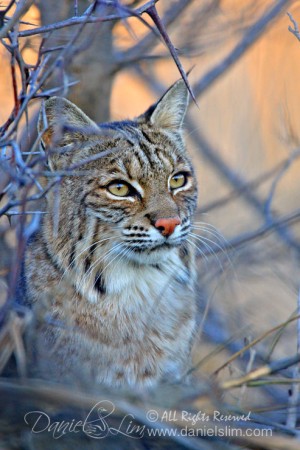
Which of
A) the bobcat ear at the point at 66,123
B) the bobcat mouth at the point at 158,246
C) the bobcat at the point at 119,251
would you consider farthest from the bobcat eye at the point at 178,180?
the bobcat ear at the point at 66,123

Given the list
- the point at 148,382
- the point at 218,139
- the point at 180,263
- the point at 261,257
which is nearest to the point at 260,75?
the point at 218,139

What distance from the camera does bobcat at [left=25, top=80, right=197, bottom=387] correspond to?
4.34 m

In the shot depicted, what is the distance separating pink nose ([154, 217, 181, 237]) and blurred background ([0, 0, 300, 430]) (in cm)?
34

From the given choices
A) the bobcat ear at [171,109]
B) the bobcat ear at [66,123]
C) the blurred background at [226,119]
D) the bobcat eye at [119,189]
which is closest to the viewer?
the bobcat ear at [66,123]

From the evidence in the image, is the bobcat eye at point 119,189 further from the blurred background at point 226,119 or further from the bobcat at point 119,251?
the blurred background at point 226,119

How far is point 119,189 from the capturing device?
4500mm

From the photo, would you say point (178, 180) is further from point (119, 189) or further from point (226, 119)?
point (226, 119)

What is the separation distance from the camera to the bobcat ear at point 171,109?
15.5 ft

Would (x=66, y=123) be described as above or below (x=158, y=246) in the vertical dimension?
above

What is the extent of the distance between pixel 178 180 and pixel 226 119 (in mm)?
2785

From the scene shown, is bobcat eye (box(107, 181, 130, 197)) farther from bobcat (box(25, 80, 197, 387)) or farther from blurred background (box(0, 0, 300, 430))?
blurred background (box(0, 0, 300, 430))

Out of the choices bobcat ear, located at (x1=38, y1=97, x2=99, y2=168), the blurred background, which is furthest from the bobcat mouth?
bobcat ear, located at (x1=38, y1=97, x2=99, y2=168)

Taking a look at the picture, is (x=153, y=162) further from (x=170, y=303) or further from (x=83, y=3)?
(x=83, y=3)

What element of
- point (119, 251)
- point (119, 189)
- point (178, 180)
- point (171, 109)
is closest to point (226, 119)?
point (171, 109)
